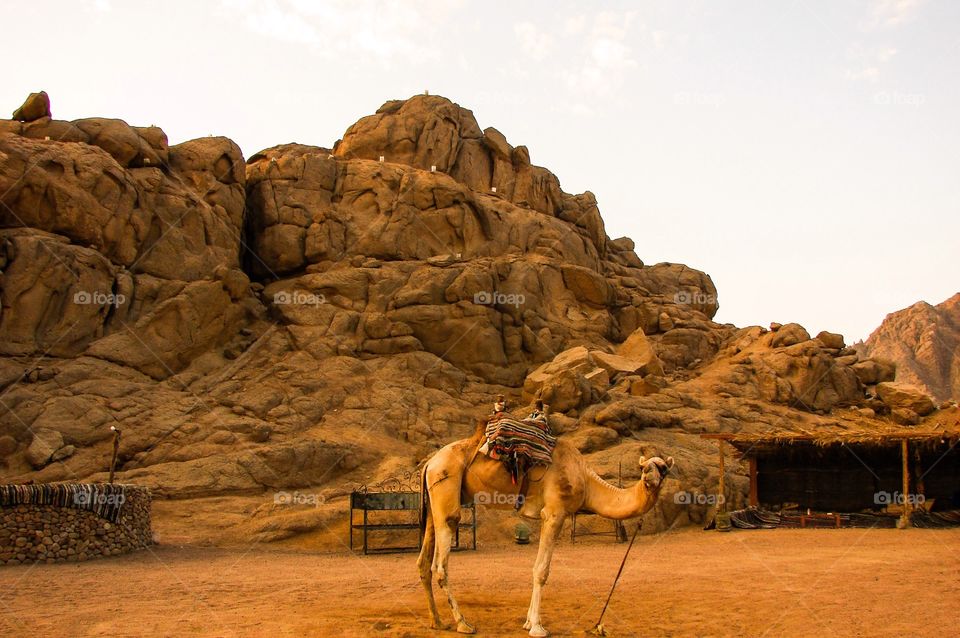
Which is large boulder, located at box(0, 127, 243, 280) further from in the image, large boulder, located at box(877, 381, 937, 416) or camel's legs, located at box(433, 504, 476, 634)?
large boulder, located at box(877, 381, 937, 416)

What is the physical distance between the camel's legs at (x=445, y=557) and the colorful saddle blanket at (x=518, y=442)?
3.74 feet

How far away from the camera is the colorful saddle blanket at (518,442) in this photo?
11477mm

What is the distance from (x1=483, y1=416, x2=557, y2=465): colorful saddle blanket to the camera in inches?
452

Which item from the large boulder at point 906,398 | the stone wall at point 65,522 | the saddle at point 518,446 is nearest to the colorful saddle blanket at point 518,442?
the saddle at point 518,446

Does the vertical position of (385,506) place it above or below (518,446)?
below

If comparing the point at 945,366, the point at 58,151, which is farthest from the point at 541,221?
the point at 945,366

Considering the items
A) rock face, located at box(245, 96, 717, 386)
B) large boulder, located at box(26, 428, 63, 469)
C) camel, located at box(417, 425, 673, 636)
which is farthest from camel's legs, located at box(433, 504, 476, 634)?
rock face, located at box(245, 96, 717, 386)

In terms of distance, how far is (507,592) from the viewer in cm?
1464

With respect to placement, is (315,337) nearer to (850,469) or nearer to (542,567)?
(850,469)

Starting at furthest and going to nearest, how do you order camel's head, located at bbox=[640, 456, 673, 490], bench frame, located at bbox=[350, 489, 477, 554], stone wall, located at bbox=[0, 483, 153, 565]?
bench frame, located at bbox=[350, 489, 477, 554] → stone wall, located at bbox=[0, 483, 153, 565] → camel's head, located at bbox=[640, 456, 673, 490]

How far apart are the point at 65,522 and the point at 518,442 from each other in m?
13.5

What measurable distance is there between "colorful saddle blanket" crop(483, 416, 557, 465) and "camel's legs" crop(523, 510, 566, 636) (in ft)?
2.72

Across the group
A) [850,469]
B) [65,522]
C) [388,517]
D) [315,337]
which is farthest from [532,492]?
[315,337]

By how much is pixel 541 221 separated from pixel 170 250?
2289cm
